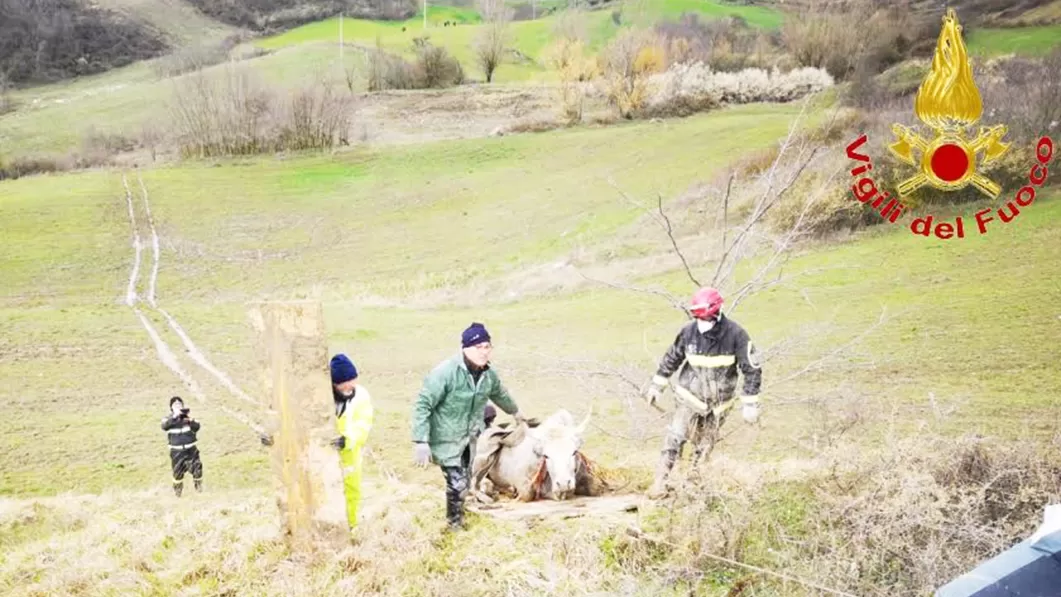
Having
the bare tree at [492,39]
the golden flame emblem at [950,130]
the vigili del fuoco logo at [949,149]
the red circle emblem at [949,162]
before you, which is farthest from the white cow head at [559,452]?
the bare tree at [492,39]

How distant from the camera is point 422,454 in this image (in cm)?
568

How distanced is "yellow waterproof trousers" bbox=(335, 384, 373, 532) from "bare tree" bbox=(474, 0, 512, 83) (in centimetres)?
3536

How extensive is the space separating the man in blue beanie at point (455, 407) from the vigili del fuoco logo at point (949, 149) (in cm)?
941

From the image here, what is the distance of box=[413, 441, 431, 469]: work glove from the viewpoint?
566cm

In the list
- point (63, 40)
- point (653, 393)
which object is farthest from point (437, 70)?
point (653, 393)

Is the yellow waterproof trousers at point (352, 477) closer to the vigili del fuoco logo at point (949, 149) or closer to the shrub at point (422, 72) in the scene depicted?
the vigili del fuoco logo at point (949, 149)

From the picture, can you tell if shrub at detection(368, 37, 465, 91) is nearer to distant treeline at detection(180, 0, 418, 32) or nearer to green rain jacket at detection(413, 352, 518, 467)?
distant treeline at detection(180, 0, 418, 32)

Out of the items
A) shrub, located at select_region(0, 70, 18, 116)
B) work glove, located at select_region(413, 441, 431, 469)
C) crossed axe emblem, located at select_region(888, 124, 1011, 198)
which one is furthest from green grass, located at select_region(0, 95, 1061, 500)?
shrub, located at select_region(0, 70, 18, 116)

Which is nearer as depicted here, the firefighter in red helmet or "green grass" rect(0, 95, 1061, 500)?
the firefighter in red helmet

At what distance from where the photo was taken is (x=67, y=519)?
27.7ft

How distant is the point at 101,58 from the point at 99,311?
3262cm

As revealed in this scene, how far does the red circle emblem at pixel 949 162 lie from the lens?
14281 mm

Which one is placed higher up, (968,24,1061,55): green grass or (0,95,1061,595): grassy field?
(968,24,1061,55): green grass

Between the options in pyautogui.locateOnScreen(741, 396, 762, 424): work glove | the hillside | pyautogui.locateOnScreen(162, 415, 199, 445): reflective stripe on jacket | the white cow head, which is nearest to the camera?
the hillside
